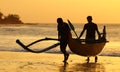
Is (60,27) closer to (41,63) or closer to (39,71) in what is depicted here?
(41,63)

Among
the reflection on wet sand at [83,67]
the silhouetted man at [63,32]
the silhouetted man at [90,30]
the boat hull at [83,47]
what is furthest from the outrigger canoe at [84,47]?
the reflection on wet sand at [83,67]

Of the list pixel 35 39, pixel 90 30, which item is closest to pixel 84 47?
pixel 90 30

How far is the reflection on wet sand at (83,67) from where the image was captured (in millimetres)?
15609

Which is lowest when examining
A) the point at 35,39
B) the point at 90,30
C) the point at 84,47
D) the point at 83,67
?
the point at 35,39

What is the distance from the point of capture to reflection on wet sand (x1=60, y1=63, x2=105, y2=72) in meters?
15.6

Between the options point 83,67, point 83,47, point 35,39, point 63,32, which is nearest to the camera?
point 83,67

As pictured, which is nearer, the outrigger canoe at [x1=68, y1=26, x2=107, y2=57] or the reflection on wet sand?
the reflection on wet sand

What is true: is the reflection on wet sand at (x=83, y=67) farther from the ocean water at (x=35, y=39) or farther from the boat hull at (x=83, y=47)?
the ocean water at (x=35, y=39)

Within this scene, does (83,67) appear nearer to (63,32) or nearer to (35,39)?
(63,32)

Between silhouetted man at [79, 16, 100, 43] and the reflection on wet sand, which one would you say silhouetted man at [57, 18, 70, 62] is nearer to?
the reflection on wet sand

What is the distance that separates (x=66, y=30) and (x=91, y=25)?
1.31 m

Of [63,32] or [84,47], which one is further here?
[84,47]

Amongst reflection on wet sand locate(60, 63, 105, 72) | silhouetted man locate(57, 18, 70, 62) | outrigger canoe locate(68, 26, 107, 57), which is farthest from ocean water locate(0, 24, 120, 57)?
silhouetted man locate(57, 18, 70, 62)

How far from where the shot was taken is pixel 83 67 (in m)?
16.6
